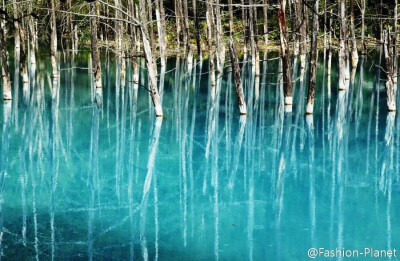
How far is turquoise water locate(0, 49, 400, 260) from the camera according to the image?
8922 mm

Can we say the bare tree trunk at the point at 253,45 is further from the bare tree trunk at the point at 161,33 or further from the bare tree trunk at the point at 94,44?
the bare tree trunk at the point at 94,44

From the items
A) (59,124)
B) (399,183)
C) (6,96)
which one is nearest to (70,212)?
(399,183)

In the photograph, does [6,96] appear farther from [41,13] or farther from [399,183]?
[41,13]

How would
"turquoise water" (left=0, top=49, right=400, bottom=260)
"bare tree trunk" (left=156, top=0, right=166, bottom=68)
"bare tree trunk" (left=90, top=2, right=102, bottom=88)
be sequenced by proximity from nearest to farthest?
"turquoise water" (left=0, top=49, right=400, bottom=260) → "bare tree trunk" (left=90, top=2, right=102, bottom=88) → "bare tree trunk" (left=156, top=0, right=166, bottom=68)

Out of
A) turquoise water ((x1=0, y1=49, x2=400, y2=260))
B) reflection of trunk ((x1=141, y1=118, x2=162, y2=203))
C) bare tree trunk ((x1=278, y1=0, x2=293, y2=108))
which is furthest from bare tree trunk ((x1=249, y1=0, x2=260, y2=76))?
reflection of trunk ((x1=141, y1=118, x2=162, y2=203))

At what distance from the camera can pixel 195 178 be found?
40.8 ft

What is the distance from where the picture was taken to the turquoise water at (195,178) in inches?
351

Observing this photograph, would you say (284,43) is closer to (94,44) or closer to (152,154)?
(152,154)

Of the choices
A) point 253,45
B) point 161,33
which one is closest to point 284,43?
point 253,45

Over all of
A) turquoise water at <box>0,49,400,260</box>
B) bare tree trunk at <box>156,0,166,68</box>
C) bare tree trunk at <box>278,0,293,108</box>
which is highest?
bare tree trunk at <box>156,0,166,68</box>

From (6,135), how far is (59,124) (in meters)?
1.86

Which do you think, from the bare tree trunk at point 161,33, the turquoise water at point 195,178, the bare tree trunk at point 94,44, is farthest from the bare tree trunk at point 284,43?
the bare tree trunk at point 161,33

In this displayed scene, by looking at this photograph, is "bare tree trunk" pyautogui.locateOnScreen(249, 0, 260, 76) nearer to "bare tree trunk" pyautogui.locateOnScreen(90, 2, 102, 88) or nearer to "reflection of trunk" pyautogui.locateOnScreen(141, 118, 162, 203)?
"bare tree trunk" pyautogui.locateOnScreen(90, 2, 102, 88)

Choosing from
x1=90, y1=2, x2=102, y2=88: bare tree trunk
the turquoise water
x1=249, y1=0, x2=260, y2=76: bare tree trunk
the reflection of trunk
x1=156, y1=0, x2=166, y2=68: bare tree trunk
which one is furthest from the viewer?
x1=156, y1=0, x2=166, y2=68: bare tree trunk
